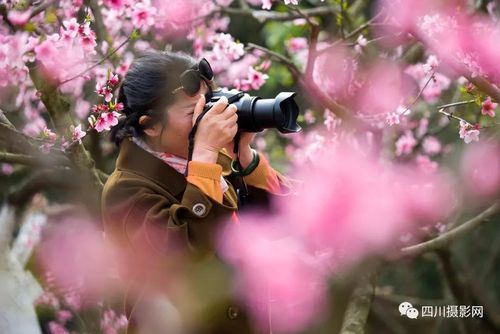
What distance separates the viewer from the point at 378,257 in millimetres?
1792

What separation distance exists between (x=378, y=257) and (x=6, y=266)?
1.10 m

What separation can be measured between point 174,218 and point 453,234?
0.88 meters

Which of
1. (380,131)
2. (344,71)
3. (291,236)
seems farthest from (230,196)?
(344,71)

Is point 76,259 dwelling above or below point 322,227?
below

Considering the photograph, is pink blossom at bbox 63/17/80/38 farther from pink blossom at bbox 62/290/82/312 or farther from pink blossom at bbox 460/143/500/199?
pink blossom at bbox 62/290/82/312

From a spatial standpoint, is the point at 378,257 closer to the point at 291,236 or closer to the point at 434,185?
the point at 291,236

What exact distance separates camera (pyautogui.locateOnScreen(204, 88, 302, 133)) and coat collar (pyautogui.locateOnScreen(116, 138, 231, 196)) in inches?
5.2


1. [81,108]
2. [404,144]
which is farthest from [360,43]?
[81,108]

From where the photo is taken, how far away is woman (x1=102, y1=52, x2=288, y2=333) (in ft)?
3.42

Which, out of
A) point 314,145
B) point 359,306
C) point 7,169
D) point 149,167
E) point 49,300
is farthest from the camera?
point 7,169

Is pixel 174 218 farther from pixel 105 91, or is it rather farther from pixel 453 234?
pixel 453 234

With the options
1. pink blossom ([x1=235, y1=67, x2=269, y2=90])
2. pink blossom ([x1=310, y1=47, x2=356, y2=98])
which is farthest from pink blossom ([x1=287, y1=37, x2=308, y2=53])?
pink blossom ([x1=235, y1=67, x2=269, y2=90])

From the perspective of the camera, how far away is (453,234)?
167 cm

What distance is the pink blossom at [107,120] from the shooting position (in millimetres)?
1314
